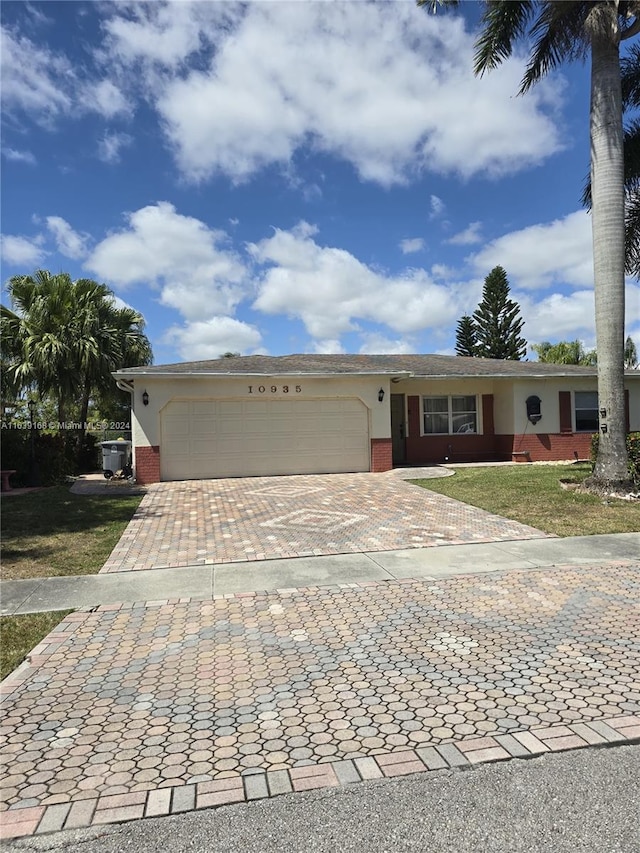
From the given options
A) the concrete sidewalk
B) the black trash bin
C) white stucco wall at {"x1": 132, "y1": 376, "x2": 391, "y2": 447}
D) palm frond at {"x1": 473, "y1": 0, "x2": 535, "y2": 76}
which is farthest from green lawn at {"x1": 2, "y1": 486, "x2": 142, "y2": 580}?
palm frond at {"x1": 473, "y1": 0, "x2": 535, "y2": 76}

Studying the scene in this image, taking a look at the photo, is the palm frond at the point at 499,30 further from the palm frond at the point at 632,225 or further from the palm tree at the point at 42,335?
the palm tree at the point at 42,335

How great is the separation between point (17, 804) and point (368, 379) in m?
14.5

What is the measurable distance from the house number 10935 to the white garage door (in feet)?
0.97

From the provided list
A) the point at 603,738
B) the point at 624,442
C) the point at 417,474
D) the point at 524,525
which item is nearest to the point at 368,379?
the point at 417,474

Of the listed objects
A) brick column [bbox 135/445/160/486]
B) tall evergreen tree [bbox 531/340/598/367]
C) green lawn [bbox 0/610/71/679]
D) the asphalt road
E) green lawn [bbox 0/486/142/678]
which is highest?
tall evergreen tree [bbox 531/340/598/367]

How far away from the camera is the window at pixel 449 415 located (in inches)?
748

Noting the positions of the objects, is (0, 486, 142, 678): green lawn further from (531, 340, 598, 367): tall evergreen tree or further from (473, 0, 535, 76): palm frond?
(531, 340, 598, 367): tall evergreen tree

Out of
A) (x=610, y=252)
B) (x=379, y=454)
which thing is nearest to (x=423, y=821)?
(x=610, y=252)

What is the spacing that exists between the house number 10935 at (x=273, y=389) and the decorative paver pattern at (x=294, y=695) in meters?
10.8

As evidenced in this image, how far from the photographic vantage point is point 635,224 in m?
16.6

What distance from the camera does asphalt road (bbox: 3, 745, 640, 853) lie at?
2.32 metres

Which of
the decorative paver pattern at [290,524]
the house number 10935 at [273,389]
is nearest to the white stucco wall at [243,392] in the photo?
the house number 10935 at [273,389]

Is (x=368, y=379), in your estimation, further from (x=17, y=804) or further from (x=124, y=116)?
(x=17, y=804)

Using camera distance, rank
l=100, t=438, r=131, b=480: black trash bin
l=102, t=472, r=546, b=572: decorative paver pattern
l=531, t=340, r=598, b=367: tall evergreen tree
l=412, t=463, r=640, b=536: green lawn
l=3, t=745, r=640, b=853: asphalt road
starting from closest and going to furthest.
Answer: l=3, t=745, r=640, b=853: asphalt road → l=102, t=472, r=546, b=572: decorative paver pattern → l=412, t=463, r=640, b=536: green lawn → l=100, t=438, r=131, b=480: black trash bin → l=531, t=340, r=598, b=367: tall evergreen tree
